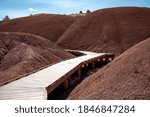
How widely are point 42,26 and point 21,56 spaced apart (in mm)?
37018

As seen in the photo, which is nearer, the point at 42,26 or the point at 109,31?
the point at 109,31

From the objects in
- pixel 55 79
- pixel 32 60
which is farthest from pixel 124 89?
pixel 32 60

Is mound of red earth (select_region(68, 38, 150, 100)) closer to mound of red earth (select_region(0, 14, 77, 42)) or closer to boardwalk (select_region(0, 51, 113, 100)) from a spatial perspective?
boardwalk (select_region(0, 51, 113, 100))

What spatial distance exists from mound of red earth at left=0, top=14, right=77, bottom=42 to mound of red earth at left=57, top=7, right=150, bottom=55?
8.68 feet

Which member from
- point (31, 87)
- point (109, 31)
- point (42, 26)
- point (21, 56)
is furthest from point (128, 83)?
point (42, 26)

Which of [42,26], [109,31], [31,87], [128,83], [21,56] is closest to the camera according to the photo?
[128,83]

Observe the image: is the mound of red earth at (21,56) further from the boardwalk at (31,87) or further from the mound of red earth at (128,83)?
the mound of red earth at (128,83)

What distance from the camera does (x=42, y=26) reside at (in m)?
60.6

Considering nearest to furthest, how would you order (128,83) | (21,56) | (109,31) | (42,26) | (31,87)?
1. (128,83)
2. (31,87)
3. (21,56)
4. (109,31)
5. (42,26)

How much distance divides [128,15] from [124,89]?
48.1 metres

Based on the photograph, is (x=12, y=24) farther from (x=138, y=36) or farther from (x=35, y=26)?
(x=138, y=36)

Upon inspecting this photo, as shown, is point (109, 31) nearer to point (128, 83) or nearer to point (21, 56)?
point (21, 56)

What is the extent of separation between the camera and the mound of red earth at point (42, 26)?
55.7 m

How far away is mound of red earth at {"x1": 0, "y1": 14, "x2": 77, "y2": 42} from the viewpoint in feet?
183
